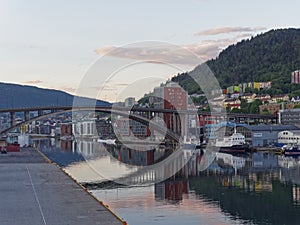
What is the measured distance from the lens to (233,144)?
160ft

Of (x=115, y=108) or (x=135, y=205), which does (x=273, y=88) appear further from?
(x=135, y=205)

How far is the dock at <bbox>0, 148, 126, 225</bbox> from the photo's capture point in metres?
12.2

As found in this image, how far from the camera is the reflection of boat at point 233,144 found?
1854 inches

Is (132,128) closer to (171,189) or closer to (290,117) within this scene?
(290,117)

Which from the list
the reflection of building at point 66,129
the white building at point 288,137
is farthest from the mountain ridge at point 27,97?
the white building at point 288,137

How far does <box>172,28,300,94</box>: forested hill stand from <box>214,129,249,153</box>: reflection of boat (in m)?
50.1

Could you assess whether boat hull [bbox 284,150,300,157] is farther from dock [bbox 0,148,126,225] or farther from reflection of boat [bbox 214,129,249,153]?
dock [bbox 0,148,126,225]

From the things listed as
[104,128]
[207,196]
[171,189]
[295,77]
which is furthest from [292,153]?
[295,77]

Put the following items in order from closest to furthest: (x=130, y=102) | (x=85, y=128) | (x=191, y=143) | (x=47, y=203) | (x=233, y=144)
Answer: (x=47, y=203)
(x=233, y=144)
(x=191, y=143)
(x=130, y=102)
(x=85, y=128)

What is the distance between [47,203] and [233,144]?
1404 inches

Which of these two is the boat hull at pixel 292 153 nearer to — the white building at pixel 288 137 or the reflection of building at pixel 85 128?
the white building at pixel 288 137

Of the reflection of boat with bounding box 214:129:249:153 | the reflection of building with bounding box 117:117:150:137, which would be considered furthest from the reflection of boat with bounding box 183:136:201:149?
the reflection of building with bounding box 117:117:150:137

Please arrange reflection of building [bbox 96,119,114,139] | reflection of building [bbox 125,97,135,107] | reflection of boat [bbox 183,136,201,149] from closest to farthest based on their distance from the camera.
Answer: reflection of boat [bbox 183,136,201,149], reflection of building [bbox 125,97,135,107], reflection of building [bbox 96,119,114,139]

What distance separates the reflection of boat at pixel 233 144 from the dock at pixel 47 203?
2739cm
